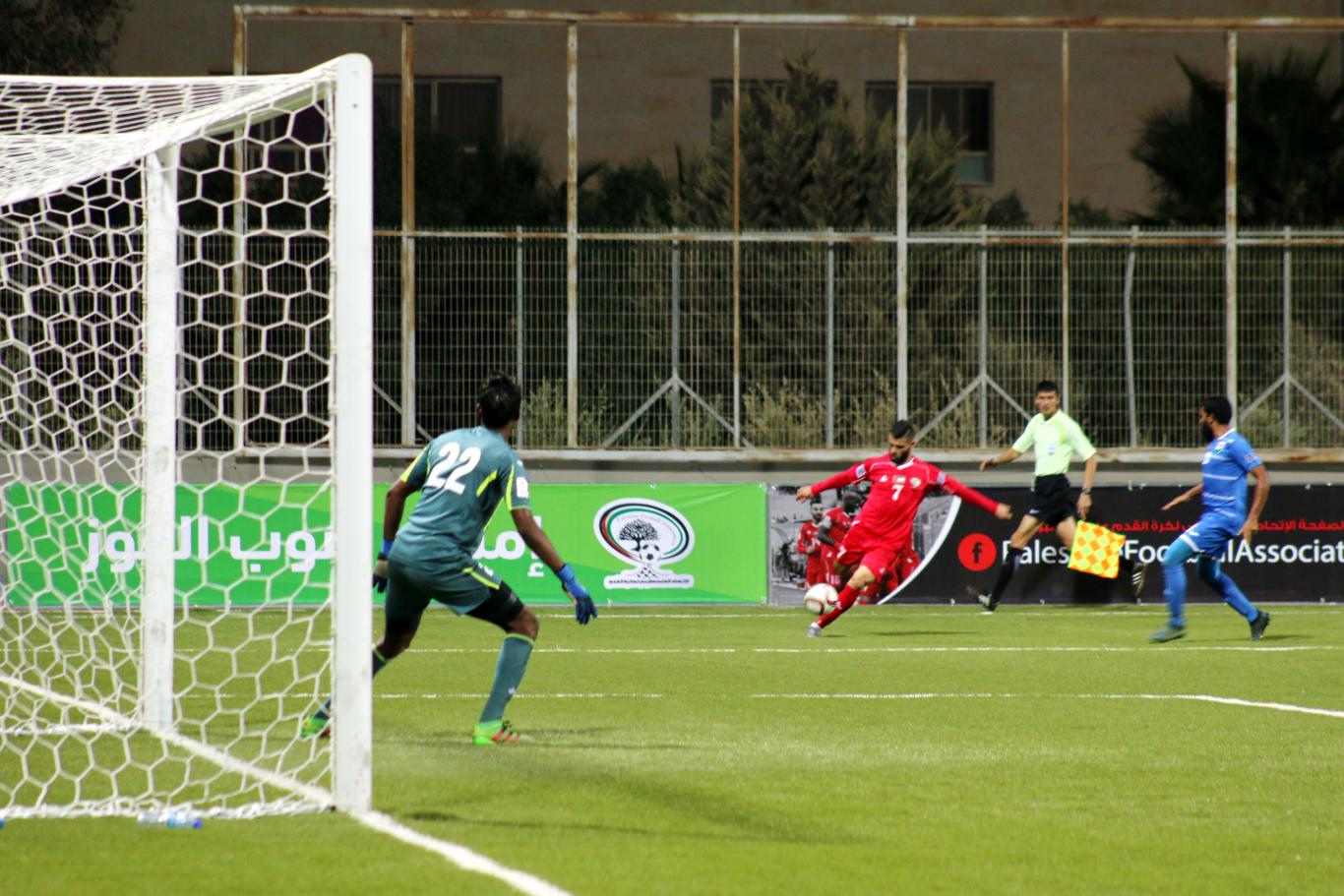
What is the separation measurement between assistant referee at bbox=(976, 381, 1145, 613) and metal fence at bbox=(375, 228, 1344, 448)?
2.93 meters

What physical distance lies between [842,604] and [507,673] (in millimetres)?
6767

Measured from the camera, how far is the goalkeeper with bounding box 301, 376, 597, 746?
7.94 metres

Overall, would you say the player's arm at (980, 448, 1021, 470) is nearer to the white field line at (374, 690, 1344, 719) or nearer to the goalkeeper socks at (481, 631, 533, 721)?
the white field line at (374, 690, 1344, 719)

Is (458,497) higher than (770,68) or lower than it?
lower

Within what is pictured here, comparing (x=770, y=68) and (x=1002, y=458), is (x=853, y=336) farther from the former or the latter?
(x=770, y=68)

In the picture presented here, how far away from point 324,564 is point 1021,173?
64.5 ft

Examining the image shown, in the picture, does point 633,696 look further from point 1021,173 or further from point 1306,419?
point 1021,173

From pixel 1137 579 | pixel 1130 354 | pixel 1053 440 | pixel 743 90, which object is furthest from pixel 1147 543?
pixel 743 90

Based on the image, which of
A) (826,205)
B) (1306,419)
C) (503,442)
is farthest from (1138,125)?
(503,442)

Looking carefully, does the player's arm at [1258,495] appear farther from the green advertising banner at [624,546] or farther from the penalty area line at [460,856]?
the penalty area line at [460,856]

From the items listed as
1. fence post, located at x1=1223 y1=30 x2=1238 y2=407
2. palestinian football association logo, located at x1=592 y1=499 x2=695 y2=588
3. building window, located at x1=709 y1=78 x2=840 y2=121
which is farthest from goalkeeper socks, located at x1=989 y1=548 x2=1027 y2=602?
building window, located at x1=709 y1=78 x2=840 y2=121

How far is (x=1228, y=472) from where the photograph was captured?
558 inches

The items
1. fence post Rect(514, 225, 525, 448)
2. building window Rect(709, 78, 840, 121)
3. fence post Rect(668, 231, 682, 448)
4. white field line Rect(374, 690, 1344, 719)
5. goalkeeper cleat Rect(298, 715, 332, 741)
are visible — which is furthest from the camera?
building window Rect(709, 78, 840, 121)

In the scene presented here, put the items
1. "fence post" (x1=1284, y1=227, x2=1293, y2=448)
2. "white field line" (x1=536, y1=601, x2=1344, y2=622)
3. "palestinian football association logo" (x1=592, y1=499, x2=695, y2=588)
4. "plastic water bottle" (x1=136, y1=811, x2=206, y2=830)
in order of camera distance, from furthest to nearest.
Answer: "fence post" (x1=1284, y1=227, x2=1293, y2=448) < "palestinian football association logo" (x1=592, y1=499, x2=695, y2=588) < "white field line" (x1=536, y1=601, x2=1344, y2=622) < "plastic water bottle" (x1=136, y1=811, x2=206, y2=830)
